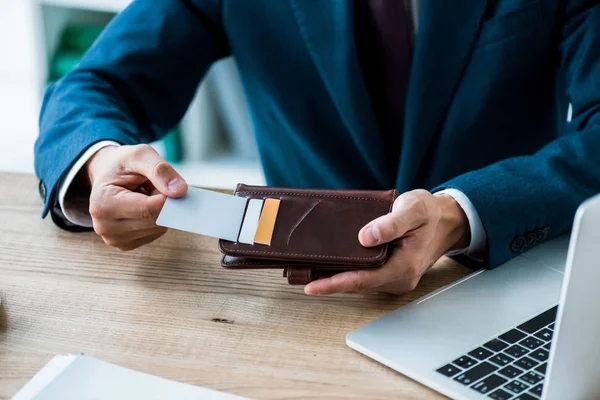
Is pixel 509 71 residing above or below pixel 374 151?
above

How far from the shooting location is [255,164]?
2.63m

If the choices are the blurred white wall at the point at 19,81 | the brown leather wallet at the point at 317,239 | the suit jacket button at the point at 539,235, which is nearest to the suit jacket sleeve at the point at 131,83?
the brown leather wallet at the point at 317,239

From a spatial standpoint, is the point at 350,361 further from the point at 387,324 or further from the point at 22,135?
the point at 22,135

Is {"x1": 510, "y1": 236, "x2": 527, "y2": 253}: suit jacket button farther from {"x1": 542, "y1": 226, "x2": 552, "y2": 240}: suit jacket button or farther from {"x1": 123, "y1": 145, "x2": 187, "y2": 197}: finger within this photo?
{"x1": 123, "y1": 145, "x2": 187, "y2": 197}: finger

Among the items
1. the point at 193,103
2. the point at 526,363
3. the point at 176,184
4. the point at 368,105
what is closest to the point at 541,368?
the point at 526,363

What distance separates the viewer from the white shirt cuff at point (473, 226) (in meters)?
0.88

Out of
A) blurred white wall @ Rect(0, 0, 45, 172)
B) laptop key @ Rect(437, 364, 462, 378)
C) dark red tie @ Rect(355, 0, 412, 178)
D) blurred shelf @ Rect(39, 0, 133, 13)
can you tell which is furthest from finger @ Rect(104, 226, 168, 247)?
blurred white wall @ Rect(0, 0, 45, 172)

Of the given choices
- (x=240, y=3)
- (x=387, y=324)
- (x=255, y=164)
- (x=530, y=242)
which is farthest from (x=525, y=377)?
(x=255, y=164)

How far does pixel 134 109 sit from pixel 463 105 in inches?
21.5

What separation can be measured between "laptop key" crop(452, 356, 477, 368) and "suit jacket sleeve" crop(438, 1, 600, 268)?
0.19 m

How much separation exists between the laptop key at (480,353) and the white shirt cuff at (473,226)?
19 cm

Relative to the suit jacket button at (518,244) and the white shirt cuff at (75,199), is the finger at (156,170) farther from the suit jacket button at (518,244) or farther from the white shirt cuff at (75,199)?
the suit jacket button at (518,244)

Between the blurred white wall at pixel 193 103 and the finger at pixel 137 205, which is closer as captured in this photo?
the finger at pixel 137 205

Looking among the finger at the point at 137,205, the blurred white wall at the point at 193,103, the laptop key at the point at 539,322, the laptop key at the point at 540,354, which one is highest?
the finger at the point at 137,205
